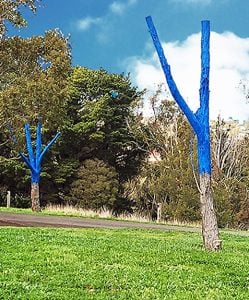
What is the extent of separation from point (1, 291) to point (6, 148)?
40.6 meters

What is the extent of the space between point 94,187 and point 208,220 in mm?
30167

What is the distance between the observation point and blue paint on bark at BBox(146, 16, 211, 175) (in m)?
14.4

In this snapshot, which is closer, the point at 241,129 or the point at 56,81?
the point at 56,81

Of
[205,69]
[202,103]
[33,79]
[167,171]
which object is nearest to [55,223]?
[33,79]

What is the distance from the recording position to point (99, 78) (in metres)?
48.3

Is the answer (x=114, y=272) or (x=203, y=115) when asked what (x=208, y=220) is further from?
(x=114, y=272)

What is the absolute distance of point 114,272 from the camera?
30.2ft

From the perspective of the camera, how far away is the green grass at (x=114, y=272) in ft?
25.3

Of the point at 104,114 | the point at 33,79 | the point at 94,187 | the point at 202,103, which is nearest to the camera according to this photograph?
the point at 202,103

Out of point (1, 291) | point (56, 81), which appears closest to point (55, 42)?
point (56, 81)

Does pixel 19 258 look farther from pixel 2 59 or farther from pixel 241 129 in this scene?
pixel 241 129

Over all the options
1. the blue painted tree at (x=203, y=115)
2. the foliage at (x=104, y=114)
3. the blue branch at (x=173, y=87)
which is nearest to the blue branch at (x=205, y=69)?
the blue painted tree at (x=203, y=115)

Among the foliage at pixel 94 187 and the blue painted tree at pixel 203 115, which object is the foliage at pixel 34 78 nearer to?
the blue painted tree at pixel 203 115

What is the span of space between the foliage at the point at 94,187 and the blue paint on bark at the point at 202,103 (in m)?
29.6
